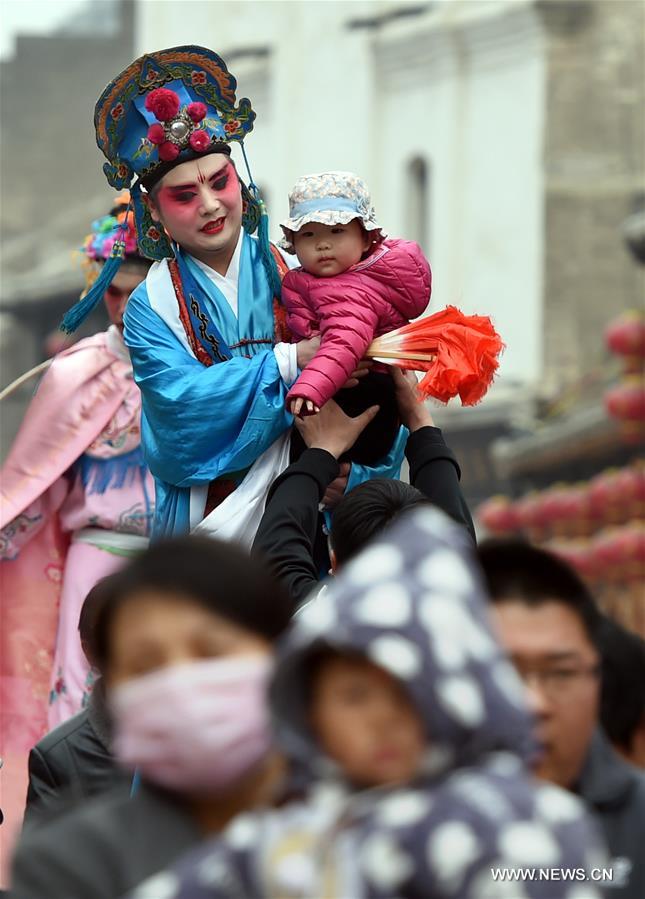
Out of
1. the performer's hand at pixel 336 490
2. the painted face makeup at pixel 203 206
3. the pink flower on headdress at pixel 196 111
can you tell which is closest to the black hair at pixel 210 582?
the performer's hand at pixel 336 490

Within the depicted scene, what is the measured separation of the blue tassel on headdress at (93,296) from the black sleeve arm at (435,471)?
40.2 inches

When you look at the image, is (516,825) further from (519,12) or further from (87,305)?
(519,12)

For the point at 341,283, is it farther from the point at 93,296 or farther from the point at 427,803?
the point at 427,803

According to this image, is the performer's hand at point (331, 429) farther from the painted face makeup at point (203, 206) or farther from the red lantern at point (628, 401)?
the red lantern at point (628, 401)

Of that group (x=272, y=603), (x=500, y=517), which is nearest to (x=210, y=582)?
(x=272, y=603)

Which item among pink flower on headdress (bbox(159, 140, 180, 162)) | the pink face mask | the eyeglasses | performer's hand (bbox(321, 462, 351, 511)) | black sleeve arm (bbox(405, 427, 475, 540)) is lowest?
performer's hand (bbox(321, 462, 351, 511))

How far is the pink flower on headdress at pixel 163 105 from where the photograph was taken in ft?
17.7

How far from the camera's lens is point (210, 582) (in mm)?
3039

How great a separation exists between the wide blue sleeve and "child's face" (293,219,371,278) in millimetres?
202

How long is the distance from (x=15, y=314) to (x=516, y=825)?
31713 millimetres

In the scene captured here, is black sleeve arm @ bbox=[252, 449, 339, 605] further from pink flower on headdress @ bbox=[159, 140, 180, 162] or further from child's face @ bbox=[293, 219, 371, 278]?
pink flower on headdress @ bbox=[159, 140, 180, 162]

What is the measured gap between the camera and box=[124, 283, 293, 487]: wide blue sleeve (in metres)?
5.24

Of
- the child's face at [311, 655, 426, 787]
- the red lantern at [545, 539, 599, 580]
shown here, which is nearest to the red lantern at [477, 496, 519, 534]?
the red lantern at [545, 539, 599, 580]

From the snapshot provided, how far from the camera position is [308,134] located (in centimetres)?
3322
